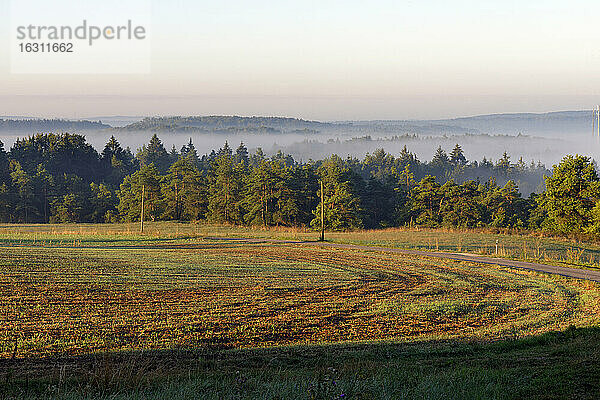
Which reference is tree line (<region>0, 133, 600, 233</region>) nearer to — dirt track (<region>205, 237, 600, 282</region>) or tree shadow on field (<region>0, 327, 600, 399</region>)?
dirt track (<region>205, 237, 600, 282</region>)

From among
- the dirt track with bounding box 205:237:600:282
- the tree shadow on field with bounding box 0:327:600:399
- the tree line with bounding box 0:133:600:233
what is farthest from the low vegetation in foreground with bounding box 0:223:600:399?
the tree line with bounding box 0:133:600:233

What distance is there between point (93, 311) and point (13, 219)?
9346 cm

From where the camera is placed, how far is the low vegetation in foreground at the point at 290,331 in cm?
915

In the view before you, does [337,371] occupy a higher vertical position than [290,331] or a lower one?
higher

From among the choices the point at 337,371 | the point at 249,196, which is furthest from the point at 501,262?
the point at 249,196

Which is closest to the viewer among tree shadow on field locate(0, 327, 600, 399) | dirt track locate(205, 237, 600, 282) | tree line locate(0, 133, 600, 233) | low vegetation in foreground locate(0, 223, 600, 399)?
tree shadow on field locate(0, 327, 600, 399)

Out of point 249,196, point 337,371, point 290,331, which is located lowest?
point 249,196

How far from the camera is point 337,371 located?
10.6 metres

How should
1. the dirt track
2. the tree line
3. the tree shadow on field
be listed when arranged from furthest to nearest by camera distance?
the tree line, the dirt track, the tree shadow on field

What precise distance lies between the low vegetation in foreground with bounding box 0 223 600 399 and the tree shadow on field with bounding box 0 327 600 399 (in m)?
0.04

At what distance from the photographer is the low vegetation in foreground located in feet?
30.0

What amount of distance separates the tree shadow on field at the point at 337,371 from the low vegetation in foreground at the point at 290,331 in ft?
0.13

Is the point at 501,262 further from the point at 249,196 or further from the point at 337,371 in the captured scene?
the point at 249,196

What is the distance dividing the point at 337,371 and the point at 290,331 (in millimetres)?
5256
